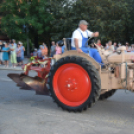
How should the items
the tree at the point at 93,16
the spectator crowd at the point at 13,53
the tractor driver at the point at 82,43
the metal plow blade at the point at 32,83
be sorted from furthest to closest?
the tree at the point at 93,16, the spectator crowd at the point at 13,53, the metal plow blade at the point at 32,83, the tractor driver at the point at 82,43

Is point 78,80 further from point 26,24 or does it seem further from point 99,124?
point 26,24

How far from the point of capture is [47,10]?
26109mm

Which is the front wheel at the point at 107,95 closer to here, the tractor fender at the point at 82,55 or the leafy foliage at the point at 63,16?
the tractor fender at the point at 82,55

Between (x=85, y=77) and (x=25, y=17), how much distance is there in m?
21.6

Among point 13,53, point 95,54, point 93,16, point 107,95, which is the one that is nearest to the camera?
point 95,54

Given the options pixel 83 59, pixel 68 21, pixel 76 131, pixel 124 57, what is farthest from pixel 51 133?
pixel 68 21

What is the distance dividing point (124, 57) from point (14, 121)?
239 centimetres

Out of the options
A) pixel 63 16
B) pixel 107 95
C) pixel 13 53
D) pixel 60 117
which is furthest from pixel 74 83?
pixel 63 16

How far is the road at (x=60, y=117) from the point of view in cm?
396

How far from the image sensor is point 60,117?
15.3 feet

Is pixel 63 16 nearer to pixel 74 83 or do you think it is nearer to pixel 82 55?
pixel 82 55

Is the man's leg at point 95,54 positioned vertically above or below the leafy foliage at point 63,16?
below

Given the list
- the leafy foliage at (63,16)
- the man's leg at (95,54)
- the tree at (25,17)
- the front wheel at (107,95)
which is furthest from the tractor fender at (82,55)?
the tree at (25,17)

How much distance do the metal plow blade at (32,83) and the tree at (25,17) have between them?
63.9 feet
